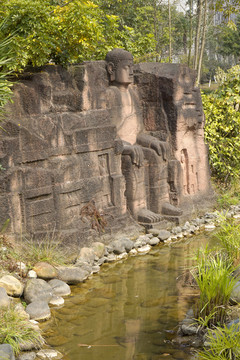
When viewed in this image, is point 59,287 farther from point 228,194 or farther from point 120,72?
point 228,194

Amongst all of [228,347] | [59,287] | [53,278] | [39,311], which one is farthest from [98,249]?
[228,347]

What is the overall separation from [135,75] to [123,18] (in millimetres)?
7200

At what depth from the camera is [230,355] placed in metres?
4.01

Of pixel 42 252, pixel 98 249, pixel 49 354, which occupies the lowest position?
pixel 49 354

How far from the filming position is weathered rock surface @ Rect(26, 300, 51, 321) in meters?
5.53

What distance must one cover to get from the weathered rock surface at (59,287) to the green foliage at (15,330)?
1.15 m

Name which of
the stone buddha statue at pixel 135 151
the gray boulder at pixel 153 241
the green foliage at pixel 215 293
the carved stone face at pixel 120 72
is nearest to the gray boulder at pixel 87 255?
the gray boulder at pixel 153 241

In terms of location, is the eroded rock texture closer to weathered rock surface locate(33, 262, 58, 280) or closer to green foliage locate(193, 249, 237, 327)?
weathered rock surface locate(33, 262, 58, 280)

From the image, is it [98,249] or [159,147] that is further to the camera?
[159,147]

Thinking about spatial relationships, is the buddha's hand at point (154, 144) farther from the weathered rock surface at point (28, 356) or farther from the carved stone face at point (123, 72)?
the weathered rock surface at point (28, 356)

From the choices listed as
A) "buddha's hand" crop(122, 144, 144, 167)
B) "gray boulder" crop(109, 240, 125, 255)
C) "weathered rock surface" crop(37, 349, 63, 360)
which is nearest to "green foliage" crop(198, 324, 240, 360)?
"weathered rock surface" crop(37, 349, 63, 360)

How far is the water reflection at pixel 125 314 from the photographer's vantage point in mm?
4906

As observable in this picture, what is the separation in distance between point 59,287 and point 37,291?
42 cm

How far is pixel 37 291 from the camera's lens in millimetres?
5906
